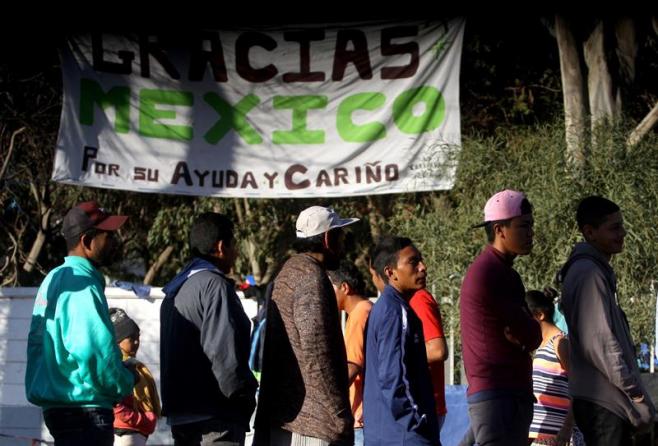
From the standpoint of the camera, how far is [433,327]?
662cm

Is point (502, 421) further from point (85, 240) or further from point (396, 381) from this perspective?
point (85, 240)

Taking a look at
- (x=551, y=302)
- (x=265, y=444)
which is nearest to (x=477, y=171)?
(x=551, y=302)

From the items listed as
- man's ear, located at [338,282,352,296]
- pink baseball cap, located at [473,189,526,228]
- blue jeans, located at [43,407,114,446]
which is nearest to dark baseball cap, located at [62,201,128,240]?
blue jeans, located at [43,407,114,446]

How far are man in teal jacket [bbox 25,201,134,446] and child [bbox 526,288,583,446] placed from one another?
284 cm

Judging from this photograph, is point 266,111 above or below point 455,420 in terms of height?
above

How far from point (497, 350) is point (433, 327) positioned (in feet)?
3.63

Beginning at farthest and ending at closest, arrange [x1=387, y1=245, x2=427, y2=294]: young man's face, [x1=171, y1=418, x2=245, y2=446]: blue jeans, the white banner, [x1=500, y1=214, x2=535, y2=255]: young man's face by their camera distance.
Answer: the white banner < [x1=387, y1=245, x2=427, y2=294]: young man's face < [x1=500, y1=214, x2=535, y2=255]: young man's face < [x1=171, y1=418, x2=245, y2=446]: blue jeans

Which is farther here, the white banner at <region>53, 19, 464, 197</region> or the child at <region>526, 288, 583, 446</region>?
the white banner at <region>53, 19, 464, 197</region>

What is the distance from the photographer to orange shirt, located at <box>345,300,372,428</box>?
6.86 m

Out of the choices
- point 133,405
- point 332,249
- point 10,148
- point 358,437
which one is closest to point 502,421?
point 332,249

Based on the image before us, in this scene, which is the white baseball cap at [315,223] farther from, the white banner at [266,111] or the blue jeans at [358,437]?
the white banner at [266,111]

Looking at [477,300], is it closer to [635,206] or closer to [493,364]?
[493,364]

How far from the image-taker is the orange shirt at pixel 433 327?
6.59 m

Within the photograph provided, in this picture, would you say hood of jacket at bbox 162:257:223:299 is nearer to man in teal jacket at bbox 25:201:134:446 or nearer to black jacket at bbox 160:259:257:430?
black jacket at bbox 160:259:257:430
